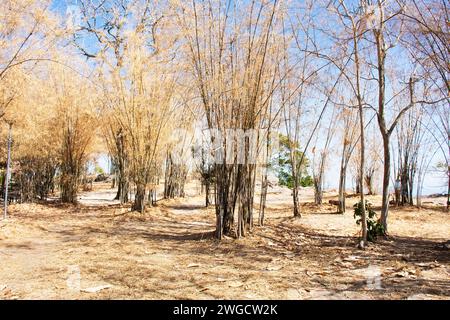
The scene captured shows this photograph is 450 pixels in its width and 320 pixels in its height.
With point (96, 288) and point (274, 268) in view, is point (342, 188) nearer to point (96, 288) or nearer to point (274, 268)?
point (274, 268)

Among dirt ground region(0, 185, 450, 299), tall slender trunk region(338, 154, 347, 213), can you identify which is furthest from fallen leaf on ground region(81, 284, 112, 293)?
A: tall slender trunk region(338, 154, 347, 213)

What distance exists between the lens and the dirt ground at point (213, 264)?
2020 millimetres

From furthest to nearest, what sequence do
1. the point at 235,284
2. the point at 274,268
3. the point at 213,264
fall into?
the point at 213,264, the point at 274,268, the point at 235,284

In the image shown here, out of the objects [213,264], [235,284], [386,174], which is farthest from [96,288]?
[386,174]

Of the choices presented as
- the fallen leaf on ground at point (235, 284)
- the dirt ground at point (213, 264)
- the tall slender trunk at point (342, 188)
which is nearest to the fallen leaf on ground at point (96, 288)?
the dirt ground at point (213, 264)

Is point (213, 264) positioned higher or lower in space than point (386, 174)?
lower

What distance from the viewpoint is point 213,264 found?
271 centimetres

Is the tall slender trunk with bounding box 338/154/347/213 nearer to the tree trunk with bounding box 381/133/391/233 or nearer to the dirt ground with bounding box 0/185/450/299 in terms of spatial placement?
the dirt ground with bounding box 0/185/450/299

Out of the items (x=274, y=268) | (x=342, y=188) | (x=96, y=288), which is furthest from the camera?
(x=342, y=188)

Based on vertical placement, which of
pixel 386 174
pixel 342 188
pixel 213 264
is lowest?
pixel 213 264

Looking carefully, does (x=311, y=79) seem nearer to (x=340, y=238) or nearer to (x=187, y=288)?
(x=340, y=238)

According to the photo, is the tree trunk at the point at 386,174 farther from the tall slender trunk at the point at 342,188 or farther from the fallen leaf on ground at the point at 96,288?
the fallen leaf on ground at the point at 96,288

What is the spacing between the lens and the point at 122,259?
9.25 ft

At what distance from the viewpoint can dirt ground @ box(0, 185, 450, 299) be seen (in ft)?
6.63
